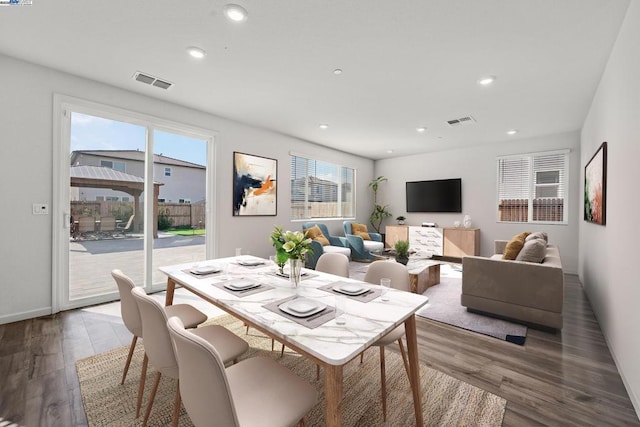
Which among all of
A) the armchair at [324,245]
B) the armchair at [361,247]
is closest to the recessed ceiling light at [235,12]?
the armchair at [324,245]

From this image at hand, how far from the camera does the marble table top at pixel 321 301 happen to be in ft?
3.44

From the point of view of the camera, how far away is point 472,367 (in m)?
2.12

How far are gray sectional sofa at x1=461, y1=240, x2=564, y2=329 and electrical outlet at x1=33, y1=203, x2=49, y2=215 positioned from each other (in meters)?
4.64

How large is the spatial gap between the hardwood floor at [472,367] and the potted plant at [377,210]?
4933mm

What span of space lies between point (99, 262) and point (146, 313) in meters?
2.90

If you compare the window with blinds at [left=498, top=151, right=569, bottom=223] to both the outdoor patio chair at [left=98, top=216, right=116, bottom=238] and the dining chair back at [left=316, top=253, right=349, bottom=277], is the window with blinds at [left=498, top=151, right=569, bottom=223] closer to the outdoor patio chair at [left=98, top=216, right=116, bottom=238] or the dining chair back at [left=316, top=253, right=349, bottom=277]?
the dining chair back at [left=316, top=253, right=349, bottom=277]

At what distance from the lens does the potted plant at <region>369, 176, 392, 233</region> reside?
25.4ft

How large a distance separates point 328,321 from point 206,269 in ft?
4.21

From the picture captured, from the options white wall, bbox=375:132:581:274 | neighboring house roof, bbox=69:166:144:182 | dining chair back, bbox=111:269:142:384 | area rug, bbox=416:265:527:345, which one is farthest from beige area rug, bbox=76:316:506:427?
white wall, bbox=375:132:581:274

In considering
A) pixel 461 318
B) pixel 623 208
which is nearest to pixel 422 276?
pixel 461 318

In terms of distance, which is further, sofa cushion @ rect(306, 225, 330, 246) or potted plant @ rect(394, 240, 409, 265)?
sofa cushion @ rect(306, 225, 330, 246)

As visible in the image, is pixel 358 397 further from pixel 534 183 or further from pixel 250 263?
pixel 534 183

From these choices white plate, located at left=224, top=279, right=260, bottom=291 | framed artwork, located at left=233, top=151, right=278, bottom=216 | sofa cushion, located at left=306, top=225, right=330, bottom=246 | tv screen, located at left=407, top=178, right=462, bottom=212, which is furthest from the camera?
tv screen, located at left=407, top=178, right=462, bottom=212

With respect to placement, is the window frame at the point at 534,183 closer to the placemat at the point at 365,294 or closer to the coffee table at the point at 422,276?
the coffee table at the point at 422,276
